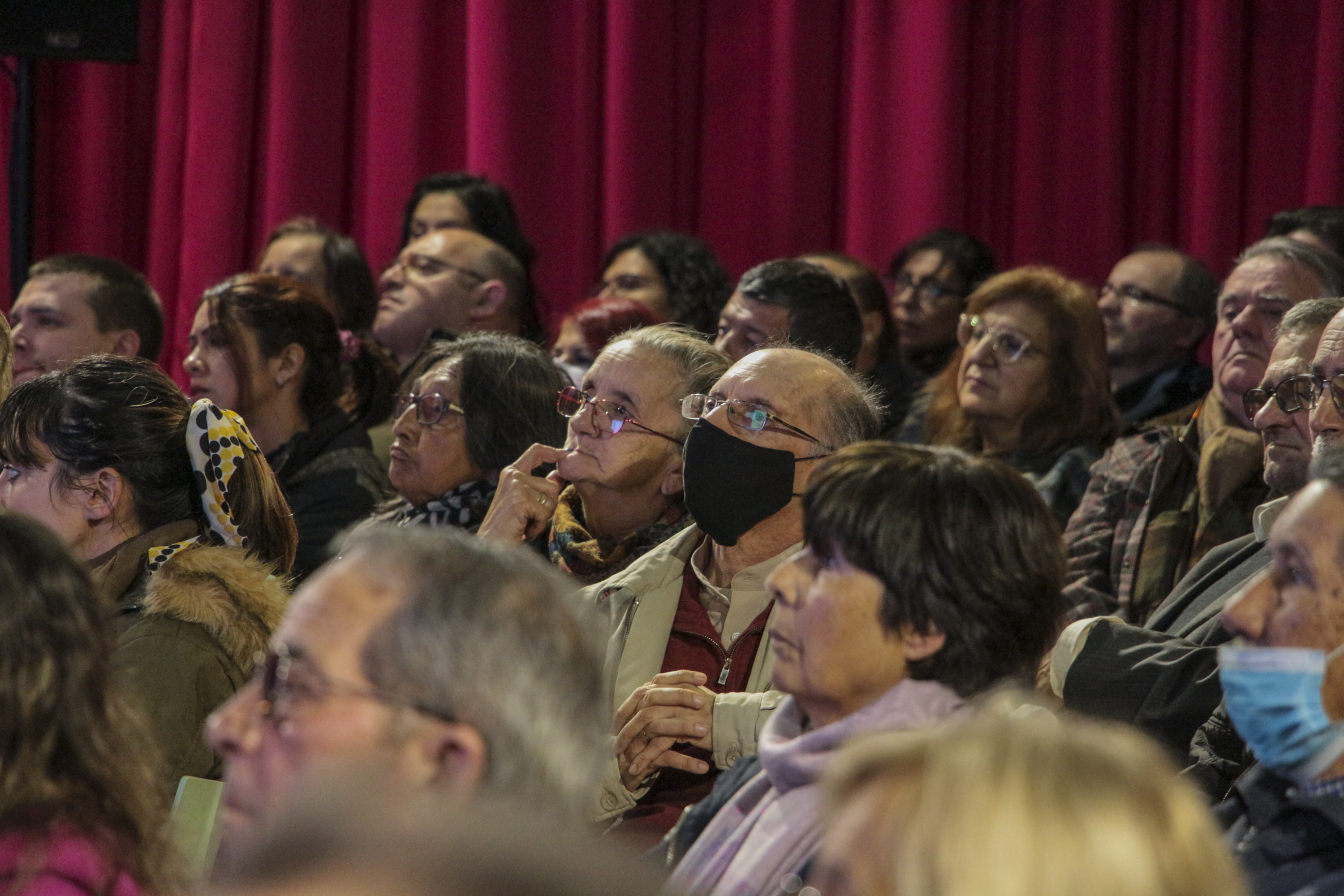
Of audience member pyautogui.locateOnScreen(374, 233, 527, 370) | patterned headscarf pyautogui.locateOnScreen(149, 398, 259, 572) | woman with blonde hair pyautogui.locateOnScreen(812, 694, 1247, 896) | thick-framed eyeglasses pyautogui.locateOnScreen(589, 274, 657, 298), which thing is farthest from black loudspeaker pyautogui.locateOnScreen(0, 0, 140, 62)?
woman with blonde hair pyautogui.locateOnScreen(812, 694, 1247, 896)

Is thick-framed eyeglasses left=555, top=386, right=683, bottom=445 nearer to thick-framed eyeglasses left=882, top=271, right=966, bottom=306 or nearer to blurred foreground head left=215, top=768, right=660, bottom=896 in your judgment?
thick-framed eyeglasses left=882, top=271, right=966, bottom=306

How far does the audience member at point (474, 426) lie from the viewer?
379 centimetres

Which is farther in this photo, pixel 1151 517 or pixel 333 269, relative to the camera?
pixel 333 269

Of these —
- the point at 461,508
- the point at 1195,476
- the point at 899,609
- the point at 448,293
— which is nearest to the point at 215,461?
the point at 461,508

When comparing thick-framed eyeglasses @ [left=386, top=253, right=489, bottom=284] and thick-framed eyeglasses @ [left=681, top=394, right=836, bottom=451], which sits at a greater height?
thick-framed eyeglasses @ [left=386, top=253, right=489, bottom=284]

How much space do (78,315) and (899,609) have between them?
127 inches

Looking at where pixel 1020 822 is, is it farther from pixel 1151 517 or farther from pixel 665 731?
pixel 1151 517

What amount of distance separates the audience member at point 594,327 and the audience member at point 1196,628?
6.38ft

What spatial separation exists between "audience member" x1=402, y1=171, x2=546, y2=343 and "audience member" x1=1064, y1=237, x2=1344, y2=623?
2.21 metres

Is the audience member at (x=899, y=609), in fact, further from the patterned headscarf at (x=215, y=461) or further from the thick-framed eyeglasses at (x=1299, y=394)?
the patterned headscarf at (x=215, y=461)

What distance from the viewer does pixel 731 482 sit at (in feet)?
9.38

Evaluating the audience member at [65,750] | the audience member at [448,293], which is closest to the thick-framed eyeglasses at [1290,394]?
the audience member at [65,750]

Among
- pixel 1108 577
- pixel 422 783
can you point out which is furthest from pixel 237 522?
pixel 1108 577

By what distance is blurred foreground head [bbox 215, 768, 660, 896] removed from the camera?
2.65ft
